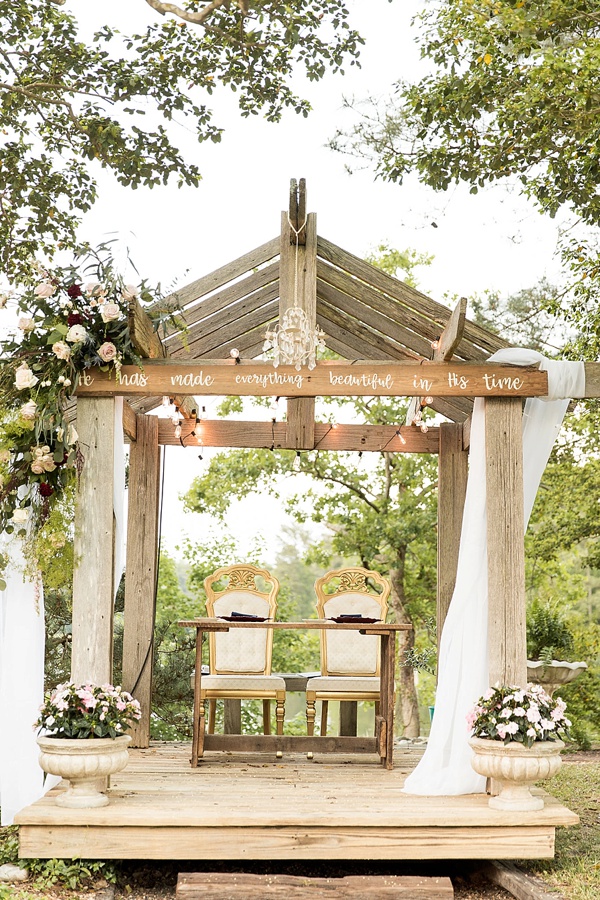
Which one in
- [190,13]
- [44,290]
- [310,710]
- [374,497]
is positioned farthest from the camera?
[374,497]

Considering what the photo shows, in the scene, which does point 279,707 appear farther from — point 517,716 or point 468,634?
point 517,716

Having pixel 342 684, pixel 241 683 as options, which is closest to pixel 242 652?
pixel 241 683

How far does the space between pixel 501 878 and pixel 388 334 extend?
10.5ft

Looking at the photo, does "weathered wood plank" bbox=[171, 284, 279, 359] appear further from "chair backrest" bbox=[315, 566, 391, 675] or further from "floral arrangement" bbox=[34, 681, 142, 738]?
"floral arrangement" bbox=[34, 681, 142, 738]

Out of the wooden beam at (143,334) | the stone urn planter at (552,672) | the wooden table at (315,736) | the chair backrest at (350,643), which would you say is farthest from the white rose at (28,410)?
the stone urn planter at (552,672)

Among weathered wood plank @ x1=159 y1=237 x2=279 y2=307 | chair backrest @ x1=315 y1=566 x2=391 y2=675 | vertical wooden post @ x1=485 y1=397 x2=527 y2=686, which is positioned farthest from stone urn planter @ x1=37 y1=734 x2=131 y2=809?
chair backrest @ x1=315 y1=566 x2=391 y2=675

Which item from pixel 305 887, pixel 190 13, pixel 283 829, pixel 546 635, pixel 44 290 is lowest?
pixel 305 887

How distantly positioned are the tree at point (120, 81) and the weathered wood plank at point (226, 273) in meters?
2.27

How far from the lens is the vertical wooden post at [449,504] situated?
6.67m

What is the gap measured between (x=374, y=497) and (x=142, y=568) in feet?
17.2

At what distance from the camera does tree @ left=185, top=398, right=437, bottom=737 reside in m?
10.4

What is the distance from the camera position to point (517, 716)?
433 cm

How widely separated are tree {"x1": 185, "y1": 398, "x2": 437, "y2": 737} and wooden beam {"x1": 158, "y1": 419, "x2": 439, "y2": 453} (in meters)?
3.39

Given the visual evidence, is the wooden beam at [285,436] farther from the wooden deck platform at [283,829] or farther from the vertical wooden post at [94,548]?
the wooden deck platform at [283,829]
